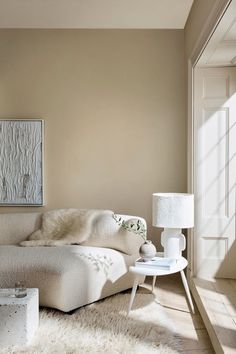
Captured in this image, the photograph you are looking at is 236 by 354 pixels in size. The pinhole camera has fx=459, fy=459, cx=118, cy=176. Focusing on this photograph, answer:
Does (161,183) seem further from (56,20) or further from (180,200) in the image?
(56,20)

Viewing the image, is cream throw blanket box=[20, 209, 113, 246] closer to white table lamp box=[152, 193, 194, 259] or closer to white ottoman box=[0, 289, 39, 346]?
white table lamp box=[152, 193, 194, 259]

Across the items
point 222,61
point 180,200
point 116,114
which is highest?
point 222,61

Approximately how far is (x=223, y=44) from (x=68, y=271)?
216cm

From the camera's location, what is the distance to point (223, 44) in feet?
11.9

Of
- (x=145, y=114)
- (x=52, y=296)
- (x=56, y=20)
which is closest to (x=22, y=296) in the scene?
(x=52, y=296)

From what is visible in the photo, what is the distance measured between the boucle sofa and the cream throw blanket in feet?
0.48

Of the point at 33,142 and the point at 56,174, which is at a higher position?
the point at 33,142

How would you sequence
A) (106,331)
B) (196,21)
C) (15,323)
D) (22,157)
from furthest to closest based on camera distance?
(22,157)
(196,21)
(106,331)
(15,323)

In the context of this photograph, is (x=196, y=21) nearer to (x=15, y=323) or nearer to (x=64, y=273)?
(x=64, y=273)

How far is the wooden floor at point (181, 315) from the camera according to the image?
2.99 m

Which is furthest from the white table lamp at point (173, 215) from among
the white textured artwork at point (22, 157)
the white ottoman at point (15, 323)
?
the white textured artwork at point (22, 157)

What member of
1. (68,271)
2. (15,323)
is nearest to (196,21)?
(68,271)

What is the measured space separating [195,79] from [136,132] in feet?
2.99

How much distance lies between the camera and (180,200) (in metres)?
3.71
